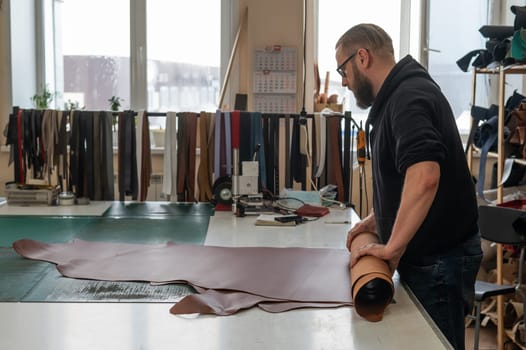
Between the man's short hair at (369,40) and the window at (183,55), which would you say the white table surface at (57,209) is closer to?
the man's short hair at (369,40)

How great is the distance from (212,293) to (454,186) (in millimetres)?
776

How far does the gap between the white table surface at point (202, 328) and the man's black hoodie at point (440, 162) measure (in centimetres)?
24

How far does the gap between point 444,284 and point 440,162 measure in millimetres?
385

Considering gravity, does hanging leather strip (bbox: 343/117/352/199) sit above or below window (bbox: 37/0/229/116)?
below

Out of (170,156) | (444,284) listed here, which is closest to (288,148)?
(170,156)

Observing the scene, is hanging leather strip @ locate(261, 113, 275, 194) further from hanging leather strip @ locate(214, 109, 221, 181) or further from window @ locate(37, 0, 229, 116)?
window @ locate(37, 0, 229, 116)

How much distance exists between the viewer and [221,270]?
2041 millimetres

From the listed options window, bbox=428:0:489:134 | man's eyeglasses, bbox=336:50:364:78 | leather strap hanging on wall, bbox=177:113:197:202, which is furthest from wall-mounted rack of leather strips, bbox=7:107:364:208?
window, bbox=428:0:489:134

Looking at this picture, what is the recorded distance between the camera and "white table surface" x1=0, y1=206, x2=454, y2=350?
148cm

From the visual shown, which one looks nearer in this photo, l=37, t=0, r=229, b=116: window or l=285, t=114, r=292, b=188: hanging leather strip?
l=285, t=114, r=292, b=188: hanging leather strip

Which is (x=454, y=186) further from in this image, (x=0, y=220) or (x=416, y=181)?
(x=0, y=220)

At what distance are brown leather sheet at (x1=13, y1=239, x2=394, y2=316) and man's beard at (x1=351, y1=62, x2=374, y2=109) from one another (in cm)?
53

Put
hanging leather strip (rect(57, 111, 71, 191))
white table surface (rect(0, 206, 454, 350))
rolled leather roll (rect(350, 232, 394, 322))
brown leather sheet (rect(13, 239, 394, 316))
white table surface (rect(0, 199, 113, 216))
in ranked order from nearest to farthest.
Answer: white table surface (rect(0, 206, 454, 350))
rolled leather roll (rect(350, 232, 394, 322))
brown leather sheet (rect(13, 239, 394, 316))
white table surface (rect(0, 199, 113, 216))
hanging leather strip (rect(57, 111, 71, 191))

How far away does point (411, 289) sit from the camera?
1.95 m
